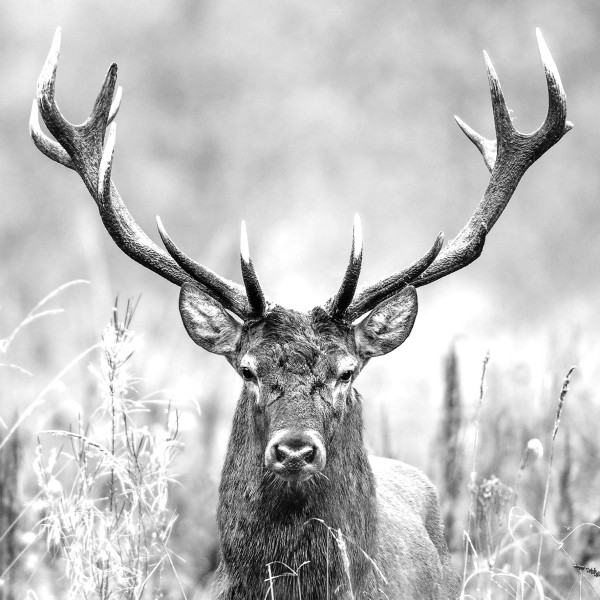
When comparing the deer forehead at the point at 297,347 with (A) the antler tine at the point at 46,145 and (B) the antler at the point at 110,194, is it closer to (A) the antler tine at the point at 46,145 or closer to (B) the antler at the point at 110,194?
(B) the antler at the point at 110,194

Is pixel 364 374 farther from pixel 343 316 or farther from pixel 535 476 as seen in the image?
pixel 343 316

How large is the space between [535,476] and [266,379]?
152 inches

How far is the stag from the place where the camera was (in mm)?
5145

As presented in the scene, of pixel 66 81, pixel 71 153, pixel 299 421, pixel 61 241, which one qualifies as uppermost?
pixel 66 81

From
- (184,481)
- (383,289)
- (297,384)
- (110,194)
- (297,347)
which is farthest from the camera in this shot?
(184,481)

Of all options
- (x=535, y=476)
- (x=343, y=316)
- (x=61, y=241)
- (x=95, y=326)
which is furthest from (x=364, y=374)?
(x=61, y=241)

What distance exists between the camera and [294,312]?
5.49m

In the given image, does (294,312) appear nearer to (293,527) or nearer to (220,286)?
(220,286)

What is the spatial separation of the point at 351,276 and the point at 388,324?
0.52 meters

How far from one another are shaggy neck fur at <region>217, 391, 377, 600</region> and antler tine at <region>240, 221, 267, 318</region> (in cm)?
45

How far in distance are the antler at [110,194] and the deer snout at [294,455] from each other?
2.92 ft

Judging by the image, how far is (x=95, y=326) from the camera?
7898 millimetres

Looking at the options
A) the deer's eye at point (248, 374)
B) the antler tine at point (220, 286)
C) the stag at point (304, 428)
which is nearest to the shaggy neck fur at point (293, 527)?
the stag at point (304, 428)

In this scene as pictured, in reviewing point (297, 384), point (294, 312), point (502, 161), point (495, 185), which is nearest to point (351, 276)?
point (294, 312)
